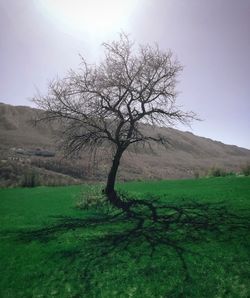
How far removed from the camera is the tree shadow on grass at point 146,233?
10.5m

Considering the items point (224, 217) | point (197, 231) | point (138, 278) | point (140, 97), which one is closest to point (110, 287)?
point (138, 278)

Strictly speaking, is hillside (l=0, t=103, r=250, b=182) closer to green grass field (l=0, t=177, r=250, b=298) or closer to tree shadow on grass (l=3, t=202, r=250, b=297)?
tree shadow on grass (l=3, t=202, r=250, b=297)

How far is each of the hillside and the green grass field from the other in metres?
4.69

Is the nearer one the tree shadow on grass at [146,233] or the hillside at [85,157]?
the tree shadow on grass at [146,233]

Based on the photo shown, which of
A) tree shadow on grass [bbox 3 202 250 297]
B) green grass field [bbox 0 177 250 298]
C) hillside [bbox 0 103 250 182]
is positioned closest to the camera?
green grass field [bbox 0 177 250 298]

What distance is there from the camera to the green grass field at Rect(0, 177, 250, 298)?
8.45 meters

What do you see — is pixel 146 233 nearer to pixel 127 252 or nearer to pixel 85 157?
pixel 127 252

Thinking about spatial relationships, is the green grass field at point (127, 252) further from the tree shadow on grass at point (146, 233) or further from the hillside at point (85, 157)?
the hillside at point (85, 157)

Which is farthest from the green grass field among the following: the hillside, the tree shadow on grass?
the hillside

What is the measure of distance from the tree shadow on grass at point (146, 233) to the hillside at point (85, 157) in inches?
177

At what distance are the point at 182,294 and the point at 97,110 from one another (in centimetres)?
1292

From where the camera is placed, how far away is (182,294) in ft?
25.7

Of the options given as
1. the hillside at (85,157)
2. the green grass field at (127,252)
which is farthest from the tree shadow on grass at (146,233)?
the hillside at (85,157)

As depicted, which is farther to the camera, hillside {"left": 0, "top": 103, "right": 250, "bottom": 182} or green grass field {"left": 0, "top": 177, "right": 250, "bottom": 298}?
hillside {"left": 0, "top": 103, "right": 250, "bottom": 182}
